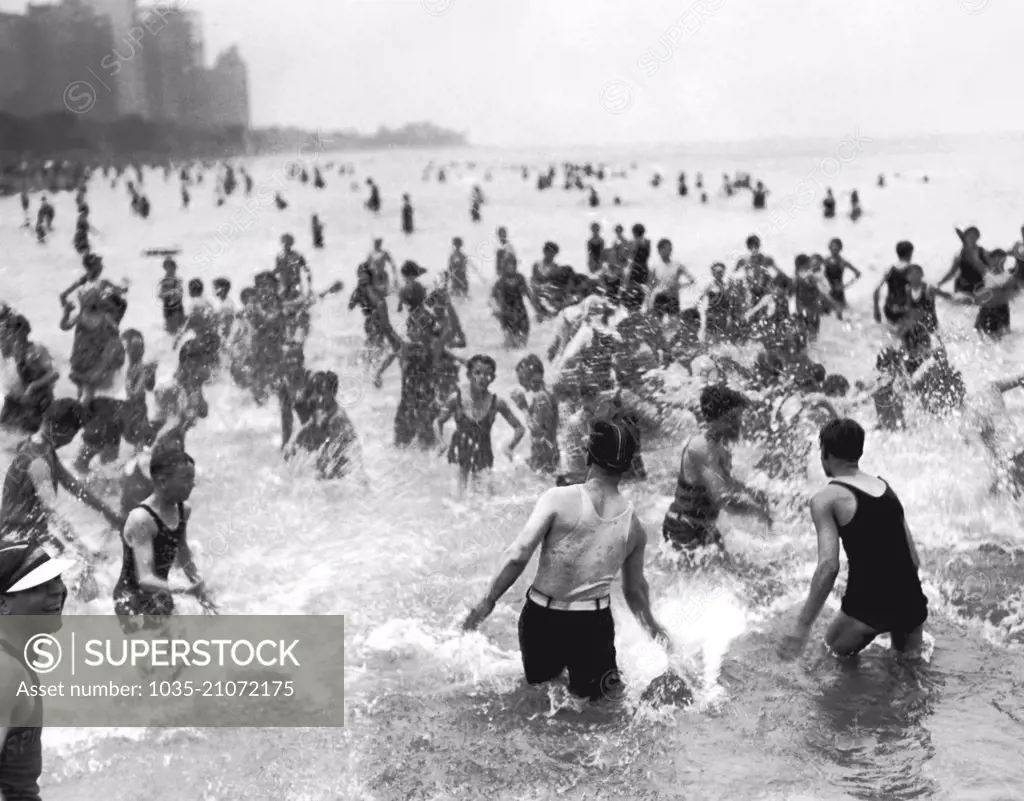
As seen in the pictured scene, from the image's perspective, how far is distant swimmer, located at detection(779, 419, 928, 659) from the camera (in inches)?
134

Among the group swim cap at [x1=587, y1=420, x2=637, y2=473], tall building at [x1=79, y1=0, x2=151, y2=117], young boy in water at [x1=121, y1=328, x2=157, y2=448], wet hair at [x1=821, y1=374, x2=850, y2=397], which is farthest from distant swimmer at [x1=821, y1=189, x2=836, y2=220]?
swim cap at [x1=587, y1=420, x2=637, y2=473]

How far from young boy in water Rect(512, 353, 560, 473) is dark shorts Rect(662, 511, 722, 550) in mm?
2112

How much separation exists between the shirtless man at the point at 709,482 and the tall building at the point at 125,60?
15.6m

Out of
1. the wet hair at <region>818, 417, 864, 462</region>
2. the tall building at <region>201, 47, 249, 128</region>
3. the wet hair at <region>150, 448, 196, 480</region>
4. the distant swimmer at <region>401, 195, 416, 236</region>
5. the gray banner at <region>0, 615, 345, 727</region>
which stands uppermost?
the tall building at <region>201, 47, 249, 128</region>

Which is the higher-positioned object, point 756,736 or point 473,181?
point 473,181

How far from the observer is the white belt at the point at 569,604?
332cm

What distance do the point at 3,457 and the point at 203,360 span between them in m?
1.68

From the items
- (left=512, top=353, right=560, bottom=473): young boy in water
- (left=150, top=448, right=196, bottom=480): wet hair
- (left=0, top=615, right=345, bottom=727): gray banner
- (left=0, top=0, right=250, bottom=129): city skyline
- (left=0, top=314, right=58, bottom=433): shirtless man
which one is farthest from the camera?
(left=0, top=0, right=250, bottom=129): city skyline

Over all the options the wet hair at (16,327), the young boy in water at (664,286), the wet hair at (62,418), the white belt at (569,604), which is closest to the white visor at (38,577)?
the white belt at (569,604)

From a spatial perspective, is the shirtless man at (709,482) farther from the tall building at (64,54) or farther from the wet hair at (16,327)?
the tall building at (64,54)

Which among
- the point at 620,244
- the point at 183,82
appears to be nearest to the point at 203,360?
the point at 620,244

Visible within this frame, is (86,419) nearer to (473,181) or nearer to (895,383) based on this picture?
(895,383)

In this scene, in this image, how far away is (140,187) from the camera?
2916 centimetres

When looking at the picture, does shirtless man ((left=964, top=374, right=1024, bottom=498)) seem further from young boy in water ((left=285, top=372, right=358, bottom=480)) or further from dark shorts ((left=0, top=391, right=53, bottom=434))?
dark shorts ((left=0, top=391, right=53, bottom=434))
